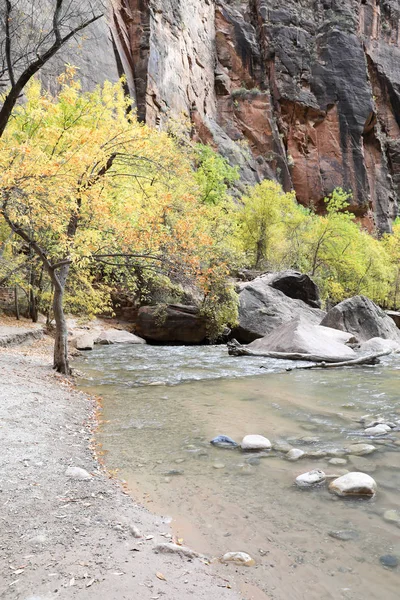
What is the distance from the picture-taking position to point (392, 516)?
12.1ft

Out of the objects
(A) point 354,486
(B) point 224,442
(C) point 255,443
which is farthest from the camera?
(B) point 224,442

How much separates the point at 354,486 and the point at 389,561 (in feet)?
3.38

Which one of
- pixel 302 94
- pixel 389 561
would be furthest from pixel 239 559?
pixel 302 94

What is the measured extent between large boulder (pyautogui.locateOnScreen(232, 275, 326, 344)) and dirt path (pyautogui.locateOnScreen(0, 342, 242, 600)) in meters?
14.4

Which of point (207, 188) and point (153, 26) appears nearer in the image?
point (207, 188)

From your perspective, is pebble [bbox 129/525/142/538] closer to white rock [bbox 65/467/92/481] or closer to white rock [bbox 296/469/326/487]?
white rock [bbox 65/467/92/481]

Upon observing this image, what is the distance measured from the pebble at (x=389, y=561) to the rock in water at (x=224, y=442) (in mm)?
2574

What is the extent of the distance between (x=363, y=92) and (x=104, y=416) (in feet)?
214

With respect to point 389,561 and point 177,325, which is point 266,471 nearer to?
point 389,561

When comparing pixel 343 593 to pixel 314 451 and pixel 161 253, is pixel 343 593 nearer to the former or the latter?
pixel 314 451

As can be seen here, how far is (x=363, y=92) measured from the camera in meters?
59.9

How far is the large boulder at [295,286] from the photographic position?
23406 mm

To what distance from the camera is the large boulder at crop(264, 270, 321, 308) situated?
2341cm

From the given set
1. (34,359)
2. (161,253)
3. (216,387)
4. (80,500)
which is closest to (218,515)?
(80,500)
